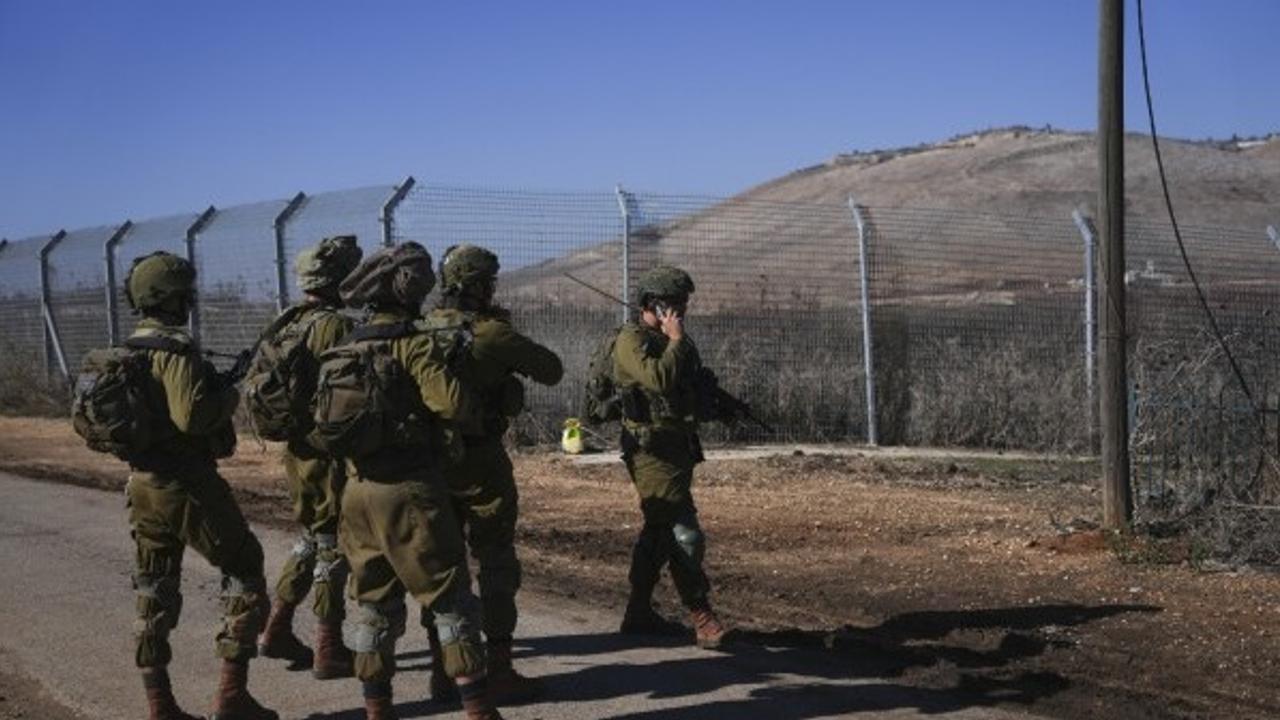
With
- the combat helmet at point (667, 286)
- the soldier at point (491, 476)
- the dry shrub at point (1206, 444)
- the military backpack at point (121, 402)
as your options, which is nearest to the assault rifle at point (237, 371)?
the military backpack at point (121, 402)

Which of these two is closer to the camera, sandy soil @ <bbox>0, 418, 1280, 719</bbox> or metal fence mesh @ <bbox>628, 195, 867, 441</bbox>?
sandy soil @ <bbox>0, 418, 1280, 719</bbox>

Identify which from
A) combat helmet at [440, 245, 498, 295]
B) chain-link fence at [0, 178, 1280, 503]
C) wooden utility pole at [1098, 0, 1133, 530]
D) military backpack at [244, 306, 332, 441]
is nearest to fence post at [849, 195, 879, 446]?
chain-link fence at [0, 178, 1280, 503]

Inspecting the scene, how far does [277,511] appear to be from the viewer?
40.8 ft

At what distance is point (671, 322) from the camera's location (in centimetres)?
732

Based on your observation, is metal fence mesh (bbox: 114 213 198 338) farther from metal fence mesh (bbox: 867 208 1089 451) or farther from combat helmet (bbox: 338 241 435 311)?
combat helmet (bbox: 338 241 435 311)

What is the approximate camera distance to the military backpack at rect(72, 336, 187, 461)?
20.1ft

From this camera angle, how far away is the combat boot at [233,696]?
20.9 ft

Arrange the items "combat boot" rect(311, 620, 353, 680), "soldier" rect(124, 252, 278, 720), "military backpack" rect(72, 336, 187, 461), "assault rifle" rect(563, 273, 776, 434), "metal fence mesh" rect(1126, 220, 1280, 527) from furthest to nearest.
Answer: "metal fence mesh" rect(1126, 220, 1280, 527) → "assault rifle" rect(563, 273, 776, 434) → "combat boot" rect(311, 620, 353, 680) → "soldier" rect(124, 252, 278, 720) → "military backpack" rect(72, 336, 187, 461)

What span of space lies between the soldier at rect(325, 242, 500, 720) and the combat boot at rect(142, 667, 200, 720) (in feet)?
3.16

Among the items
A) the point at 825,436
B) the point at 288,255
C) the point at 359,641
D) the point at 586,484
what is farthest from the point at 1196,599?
the point at 288,255

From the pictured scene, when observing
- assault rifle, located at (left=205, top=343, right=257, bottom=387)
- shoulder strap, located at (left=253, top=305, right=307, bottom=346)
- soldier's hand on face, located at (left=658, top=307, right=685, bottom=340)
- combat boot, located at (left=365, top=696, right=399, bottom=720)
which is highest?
shoulder strap, located at (left=253, top=305, right=307, bottom=346)

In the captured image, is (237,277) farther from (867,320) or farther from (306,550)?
(306,550)

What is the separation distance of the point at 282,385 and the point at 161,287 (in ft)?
2.01

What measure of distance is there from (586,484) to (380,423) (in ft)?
26.5
